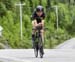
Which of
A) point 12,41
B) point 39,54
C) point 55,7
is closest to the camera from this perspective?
point 39,54

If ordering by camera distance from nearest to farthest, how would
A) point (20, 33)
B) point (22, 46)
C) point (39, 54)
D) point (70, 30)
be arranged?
1. point (39, 54)
2. point (22, 46)
3. point (20, 33)
4. point (70, 30)

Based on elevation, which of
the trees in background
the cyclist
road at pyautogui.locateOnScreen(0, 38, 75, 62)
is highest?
the cyclist

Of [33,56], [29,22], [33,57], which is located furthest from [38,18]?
[29,22]

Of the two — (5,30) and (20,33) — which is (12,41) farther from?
(20,33)

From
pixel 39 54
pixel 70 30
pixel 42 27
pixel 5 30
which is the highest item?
pixel 42 27

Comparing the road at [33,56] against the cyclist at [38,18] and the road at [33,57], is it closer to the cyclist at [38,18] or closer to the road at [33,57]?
the road at [33,57]

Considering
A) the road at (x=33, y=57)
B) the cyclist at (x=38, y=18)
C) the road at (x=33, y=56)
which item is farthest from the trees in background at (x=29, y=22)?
the cyclist at (x=38, y=18)

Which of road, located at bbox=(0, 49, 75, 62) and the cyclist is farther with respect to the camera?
the cyclist

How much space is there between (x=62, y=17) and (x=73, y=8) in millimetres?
4742

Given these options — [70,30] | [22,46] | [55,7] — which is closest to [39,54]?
[22,46]

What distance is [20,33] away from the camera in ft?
188

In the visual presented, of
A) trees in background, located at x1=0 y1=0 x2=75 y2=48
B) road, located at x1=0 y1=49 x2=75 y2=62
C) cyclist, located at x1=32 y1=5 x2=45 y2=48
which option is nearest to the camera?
road, located at x1=0 y1=49 x2=75 y2=62

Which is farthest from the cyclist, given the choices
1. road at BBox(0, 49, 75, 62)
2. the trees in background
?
the trees in background

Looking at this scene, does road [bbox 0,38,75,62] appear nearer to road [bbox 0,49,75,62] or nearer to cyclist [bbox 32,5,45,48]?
road [bbox 0,49,75,62]
